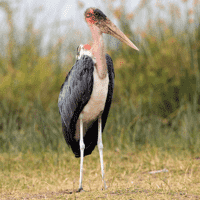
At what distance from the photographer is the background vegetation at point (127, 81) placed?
5844 mm

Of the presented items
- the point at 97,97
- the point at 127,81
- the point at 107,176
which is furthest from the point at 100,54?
the point at 127,81

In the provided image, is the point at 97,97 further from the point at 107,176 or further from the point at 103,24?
the point at 107,176

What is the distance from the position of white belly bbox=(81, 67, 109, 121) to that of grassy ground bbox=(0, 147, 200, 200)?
0.78m

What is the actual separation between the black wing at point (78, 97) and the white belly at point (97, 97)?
38mm

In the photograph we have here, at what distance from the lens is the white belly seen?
3299mm

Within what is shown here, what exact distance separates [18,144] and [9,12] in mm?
4159

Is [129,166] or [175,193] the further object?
[129,166]

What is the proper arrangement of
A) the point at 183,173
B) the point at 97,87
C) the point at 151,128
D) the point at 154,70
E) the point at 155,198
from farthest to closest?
1. the point at 154,70
2. the point at 151,128
3. the point at 183,173
4. the point at 97,87
5. the point at 155,198

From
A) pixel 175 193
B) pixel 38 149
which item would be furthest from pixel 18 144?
pixel 175 193

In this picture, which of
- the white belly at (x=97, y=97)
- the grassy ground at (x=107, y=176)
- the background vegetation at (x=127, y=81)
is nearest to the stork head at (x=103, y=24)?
the white belly at (x=97, y=97)

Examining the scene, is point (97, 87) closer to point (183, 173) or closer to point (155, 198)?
point (155, 198)

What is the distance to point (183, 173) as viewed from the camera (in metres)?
4.25

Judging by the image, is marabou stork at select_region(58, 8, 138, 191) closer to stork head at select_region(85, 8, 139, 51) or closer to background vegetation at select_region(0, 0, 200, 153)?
stork head at select_region(85, 8, 139, 51)

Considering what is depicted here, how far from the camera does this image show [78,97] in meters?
3.40
